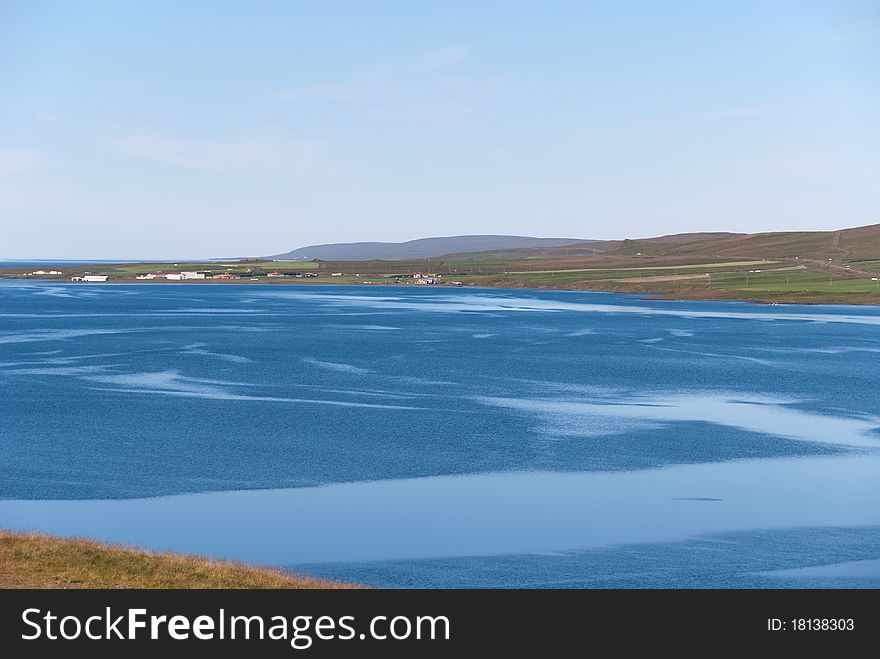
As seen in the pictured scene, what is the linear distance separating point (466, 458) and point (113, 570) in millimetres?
16736

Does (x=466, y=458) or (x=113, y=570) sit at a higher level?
(x=113, y=570)

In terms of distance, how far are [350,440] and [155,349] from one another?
39.7 m

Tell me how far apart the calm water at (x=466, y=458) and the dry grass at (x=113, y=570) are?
3.14 meters

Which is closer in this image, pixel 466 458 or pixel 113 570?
pixel 113 570

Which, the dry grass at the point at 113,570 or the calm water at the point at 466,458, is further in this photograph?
the calm water at the point at 466,458

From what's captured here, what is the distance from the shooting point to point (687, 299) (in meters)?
146

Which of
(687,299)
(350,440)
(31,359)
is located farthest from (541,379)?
(687,299)

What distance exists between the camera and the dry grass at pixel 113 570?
56.8 ft

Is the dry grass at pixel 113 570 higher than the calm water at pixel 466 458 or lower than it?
higher

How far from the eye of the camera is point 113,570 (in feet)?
59.8

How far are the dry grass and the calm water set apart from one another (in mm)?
3138

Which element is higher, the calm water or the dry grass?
the dry grass

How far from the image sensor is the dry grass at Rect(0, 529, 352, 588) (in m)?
17.3
